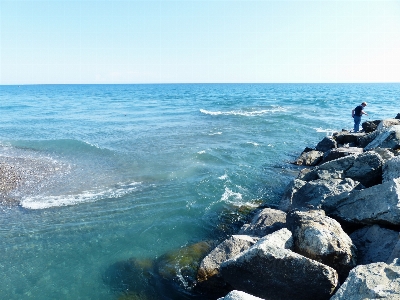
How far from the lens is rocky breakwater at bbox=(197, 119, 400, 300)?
482 centimetres

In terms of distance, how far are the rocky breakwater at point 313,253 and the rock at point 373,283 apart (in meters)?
0.01

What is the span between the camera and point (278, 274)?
226 inches

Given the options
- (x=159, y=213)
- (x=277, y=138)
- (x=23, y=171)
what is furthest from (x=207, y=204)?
(x=277, y=138)

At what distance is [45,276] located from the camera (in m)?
7.87

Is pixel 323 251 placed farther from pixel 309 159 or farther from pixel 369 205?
pixel 309 159

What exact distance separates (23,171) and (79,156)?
3.70m

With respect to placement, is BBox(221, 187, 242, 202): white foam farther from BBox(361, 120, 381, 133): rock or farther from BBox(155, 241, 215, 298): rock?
BBox(361, 120, 381, 133): rock

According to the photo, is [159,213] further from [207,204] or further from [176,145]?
[176,145]

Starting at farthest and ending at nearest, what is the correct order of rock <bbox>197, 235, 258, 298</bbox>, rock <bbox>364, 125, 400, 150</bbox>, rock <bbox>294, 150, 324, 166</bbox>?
rock <bbox>294, 150, 324, 166</bbox>, rock <bbox>364, 125, 400, 150</bbox>, rock <bbox>197, 235, 258, 298</bbox>

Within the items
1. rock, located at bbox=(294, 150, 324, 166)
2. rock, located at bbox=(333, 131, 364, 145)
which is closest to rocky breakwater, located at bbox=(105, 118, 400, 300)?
rock, located at bbox=(294, 150, 324, 166)

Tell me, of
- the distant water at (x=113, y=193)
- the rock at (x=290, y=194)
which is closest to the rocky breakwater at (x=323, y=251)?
the rock at (x=290, y=194)

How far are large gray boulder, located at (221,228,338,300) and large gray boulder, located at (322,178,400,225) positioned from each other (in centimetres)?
210

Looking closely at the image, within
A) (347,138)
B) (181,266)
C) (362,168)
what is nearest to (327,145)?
(347,138)

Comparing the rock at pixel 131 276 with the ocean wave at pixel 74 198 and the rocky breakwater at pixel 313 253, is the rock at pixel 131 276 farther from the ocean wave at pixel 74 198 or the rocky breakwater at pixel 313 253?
the ocean wave at pixel 74 198
